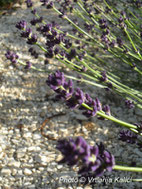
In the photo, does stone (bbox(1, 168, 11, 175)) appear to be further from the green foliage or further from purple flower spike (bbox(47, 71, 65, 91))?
the green foliage

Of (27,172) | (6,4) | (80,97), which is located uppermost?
(6,4)

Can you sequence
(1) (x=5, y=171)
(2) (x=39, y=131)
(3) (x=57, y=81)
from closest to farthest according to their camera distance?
1. (3) (x=57, y=81)
2. (1) (x=5, y=171)
3. (2) (x=39, y=131)

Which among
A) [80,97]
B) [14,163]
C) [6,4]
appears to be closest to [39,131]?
[14,163]

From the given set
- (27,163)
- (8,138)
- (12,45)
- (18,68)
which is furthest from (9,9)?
(27,163)

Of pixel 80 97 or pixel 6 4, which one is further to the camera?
pixel 6 4

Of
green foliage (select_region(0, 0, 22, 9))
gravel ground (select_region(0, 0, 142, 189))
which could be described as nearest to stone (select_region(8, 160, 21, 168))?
gravel ground (select_region(0, 0, 142, 189))

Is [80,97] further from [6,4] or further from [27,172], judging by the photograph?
[6,4]

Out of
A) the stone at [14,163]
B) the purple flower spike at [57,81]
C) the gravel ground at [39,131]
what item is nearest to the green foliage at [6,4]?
the gravel ground at [39,131]

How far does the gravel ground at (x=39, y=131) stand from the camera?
1.61 metres

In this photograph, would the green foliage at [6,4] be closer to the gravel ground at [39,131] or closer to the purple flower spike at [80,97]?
the gravel ground at [39,131]

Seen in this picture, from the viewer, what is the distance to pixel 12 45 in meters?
3.13

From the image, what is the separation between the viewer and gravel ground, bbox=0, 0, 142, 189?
5.27 feet

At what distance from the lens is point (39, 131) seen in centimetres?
198

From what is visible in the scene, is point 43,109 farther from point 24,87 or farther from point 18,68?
point 18,68
